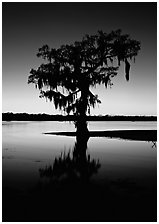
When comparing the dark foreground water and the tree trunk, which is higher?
the tree trunk

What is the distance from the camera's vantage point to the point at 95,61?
2297 cm

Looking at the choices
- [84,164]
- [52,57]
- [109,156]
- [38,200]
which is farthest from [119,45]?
[38,200]

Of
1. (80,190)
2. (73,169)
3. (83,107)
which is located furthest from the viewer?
(83,107)

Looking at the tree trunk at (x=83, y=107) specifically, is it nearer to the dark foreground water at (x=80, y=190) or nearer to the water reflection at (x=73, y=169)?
the water reflection at (x=73, y=169)

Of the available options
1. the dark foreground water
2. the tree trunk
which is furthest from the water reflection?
the tree trunk

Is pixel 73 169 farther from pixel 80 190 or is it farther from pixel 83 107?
pixel 83 107

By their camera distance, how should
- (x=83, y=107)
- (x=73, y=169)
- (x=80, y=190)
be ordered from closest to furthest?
1. (x=80, y=190)
2. (x=73, y=169)
3. (x=83, y=107)

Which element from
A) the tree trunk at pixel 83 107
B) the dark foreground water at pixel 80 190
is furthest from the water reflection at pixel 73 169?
the tree trunk at pixel 83 107

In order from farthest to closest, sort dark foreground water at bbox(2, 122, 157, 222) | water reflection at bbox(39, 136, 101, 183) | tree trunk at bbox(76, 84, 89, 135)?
1. tree trunk at bbox(76, 84, 89, 135)
2. water reflection at bbox(39, 136, 101, 183)
3. dark foreground water at bbox(2, 122, 157, 222)

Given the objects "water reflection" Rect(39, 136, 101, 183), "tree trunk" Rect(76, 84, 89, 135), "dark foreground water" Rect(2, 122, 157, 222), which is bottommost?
"water reflection" Rect(39, 136, 101, 183)

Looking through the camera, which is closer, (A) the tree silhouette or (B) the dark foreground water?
(B) the dark foreground water

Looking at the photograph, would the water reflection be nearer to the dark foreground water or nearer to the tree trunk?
the dark foreground water

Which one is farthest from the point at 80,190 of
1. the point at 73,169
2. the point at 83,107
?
the point at 83,107

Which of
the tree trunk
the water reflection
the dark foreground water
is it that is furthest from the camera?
the tree trunk
